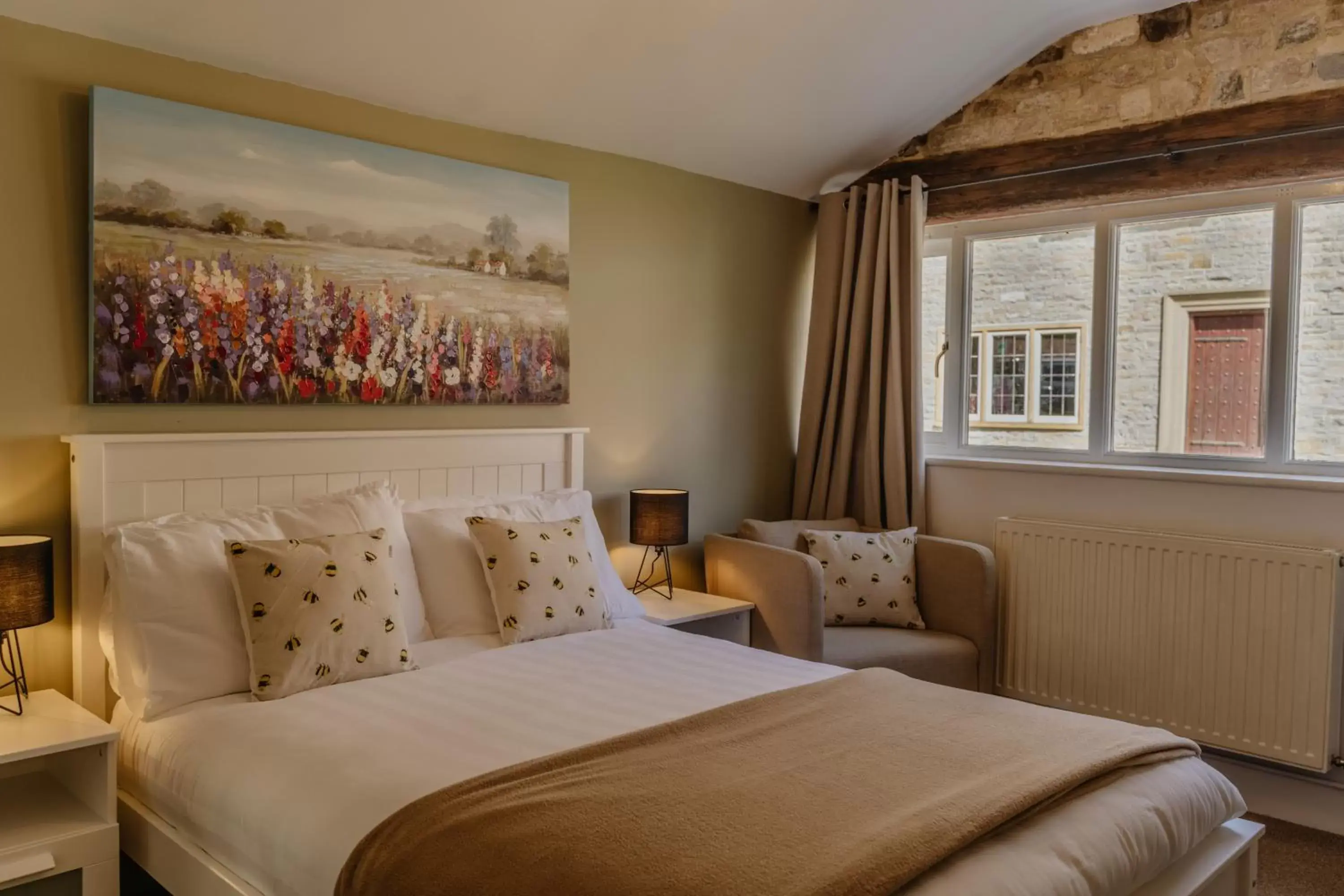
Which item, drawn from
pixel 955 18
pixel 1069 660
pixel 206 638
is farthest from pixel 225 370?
pixel 1069 660

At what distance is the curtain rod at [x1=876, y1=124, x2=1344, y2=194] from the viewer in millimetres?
3258

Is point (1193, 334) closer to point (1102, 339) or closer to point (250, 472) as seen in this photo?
point (1102, 339)

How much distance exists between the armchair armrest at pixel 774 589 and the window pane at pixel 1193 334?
4.47 feet

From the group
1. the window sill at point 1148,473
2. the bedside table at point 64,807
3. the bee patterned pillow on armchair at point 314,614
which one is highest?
the window sill at point 1148,473

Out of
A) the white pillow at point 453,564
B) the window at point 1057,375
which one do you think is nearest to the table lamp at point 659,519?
the white pillow at point 453,564

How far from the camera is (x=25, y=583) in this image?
2258 mm

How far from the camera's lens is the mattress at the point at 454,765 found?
5.61ft

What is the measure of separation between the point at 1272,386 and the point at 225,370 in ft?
10.9

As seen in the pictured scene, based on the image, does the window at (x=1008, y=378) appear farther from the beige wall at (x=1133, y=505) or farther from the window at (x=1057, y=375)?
the beige wall at (x=1133, y=505)

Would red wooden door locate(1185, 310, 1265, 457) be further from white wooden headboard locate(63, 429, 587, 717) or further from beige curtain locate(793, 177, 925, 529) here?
white wooden headboard locate(63, 429, 587, 717)

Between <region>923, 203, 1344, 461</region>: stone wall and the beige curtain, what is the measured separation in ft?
0.88

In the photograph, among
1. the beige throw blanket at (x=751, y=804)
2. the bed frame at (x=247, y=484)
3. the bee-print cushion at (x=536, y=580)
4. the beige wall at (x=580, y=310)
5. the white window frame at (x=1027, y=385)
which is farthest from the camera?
the white window frame at (x=1027, y=385)

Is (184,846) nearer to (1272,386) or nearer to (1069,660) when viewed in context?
(1069,660)

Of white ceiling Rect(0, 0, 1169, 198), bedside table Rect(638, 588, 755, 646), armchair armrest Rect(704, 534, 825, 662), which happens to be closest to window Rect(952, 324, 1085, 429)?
white ceiling Rect(0, 0, 1169, 198)
